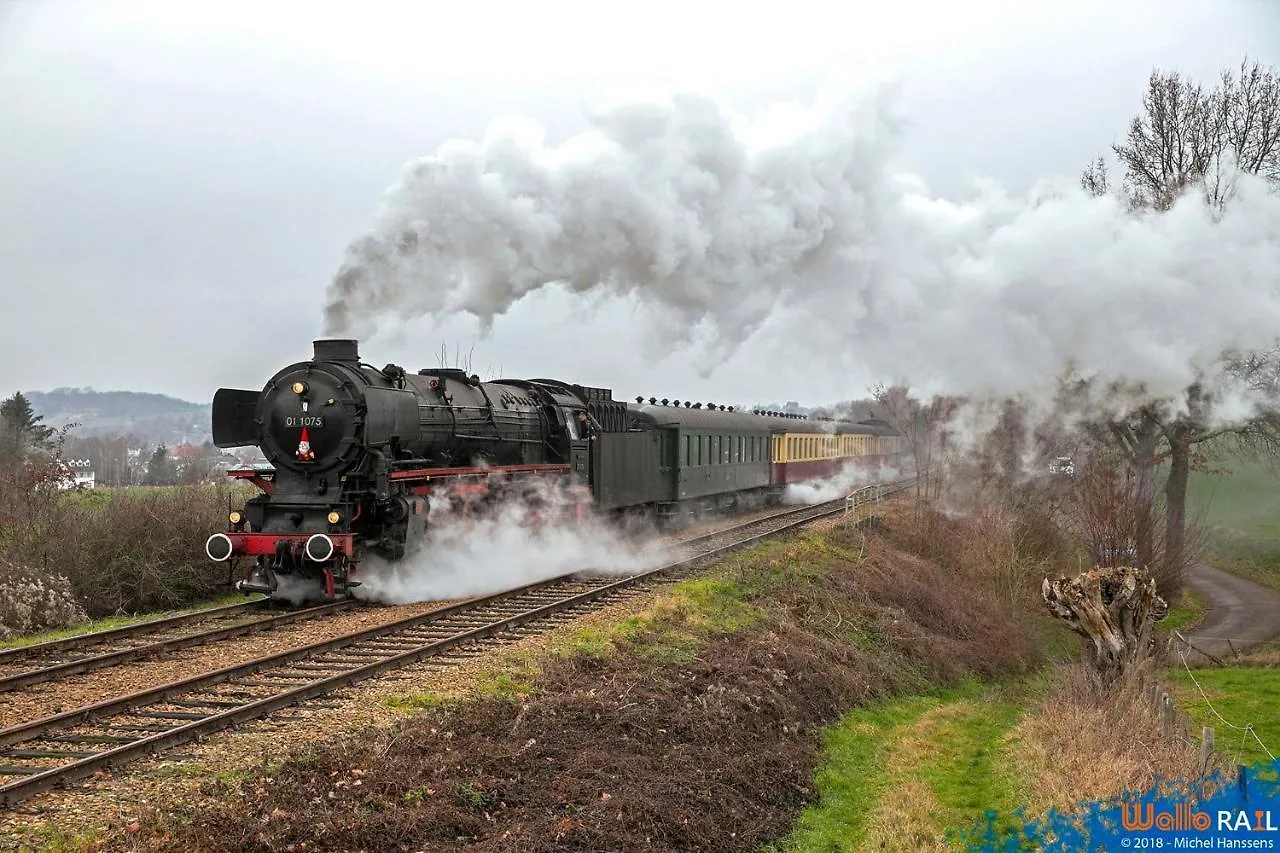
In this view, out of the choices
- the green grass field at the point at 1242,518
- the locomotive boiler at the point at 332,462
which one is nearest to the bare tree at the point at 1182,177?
the green grass field at the point at 1242,518

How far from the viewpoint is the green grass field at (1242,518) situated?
1070 inches

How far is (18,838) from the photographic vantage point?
5238 mm

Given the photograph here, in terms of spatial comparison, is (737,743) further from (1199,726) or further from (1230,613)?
(1230,613)

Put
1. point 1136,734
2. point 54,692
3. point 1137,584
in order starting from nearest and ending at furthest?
point 54,692 < point 1136,734 < point 1137,584

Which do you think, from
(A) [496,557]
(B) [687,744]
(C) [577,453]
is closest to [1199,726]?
(B) [687,744]

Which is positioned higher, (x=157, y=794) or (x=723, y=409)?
(x=723, y=409)

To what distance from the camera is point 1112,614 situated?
13070mm

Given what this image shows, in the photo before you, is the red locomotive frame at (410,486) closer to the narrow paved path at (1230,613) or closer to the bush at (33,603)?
the bush at (33,603)

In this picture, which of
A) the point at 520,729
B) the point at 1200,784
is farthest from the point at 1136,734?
the point at 520,729

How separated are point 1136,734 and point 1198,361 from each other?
8.03 meters

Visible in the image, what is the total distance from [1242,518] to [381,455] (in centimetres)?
3342

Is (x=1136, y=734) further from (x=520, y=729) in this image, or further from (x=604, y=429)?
(x=604, y=429)

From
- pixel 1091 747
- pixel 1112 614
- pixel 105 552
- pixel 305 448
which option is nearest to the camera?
pixel 1091 747

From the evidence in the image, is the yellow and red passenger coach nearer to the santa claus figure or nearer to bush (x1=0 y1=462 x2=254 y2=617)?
bush (x1=0 y1=462 x2=254 y2=617)
